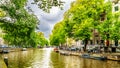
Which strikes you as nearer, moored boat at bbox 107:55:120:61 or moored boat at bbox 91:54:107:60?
moored boat at bbox 107:55:120:61

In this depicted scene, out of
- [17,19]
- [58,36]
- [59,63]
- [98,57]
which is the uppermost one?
[58,36]

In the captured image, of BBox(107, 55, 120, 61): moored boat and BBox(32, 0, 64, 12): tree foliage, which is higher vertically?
BBox(32, 0, 64, 12): tree foliage

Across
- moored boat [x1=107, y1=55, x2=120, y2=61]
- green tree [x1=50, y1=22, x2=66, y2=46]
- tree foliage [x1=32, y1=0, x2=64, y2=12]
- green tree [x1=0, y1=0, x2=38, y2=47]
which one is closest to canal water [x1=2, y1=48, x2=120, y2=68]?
moored boat [x1=107, y1=55, x2=120, y2=61]

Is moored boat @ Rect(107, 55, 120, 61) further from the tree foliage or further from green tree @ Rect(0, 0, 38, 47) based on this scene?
the tree foliage

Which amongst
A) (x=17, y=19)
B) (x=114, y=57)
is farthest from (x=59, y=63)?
(x=17, y=19)

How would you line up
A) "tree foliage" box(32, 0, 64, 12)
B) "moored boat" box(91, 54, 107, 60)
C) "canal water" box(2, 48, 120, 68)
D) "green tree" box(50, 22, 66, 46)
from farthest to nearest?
"green tree" box(50, 22, 66, 46) → "moored boat" box(91, 54, 107, 60) → "canal water" box(2, 48, 120, 68) → "tree foliage" box(32, 0, 64, 12)

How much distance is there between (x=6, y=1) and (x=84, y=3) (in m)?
39.9

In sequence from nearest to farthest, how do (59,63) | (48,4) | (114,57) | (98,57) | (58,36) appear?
(48,4)
(59,63)
(114,57)
(98,57)
(58,36)

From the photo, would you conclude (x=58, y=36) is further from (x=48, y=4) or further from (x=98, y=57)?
(x=48, y=4)

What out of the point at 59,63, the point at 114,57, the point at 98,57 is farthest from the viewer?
the point at 98,57

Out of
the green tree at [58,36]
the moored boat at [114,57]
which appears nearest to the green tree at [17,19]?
the moored boat at [114,57]

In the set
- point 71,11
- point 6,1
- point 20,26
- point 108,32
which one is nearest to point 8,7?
point 6,1

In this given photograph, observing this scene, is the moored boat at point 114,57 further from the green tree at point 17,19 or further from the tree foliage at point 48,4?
the tree foliage at point 48,4

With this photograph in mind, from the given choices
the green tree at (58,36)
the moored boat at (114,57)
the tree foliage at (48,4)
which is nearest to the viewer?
the tree foliage at (48,4)
